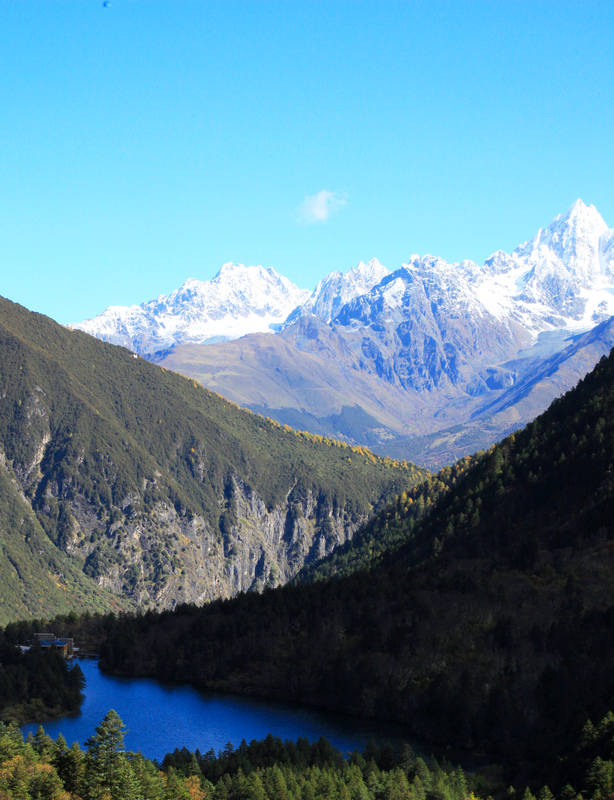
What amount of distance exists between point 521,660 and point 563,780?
171 ft

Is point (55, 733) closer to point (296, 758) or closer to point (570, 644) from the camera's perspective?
point (296, 758)

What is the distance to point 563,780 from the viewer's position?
14788cm

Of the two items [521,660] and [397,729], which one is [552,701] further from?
[397,729]

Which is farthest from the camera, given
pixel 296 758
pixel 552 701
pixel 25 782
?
pixel 552 701

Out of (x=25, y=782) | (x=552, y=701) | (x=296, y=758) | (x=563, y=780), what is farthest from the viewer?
(x=552, y=701)

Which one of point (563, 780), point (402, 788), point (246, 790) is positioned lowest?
point (563, 780)

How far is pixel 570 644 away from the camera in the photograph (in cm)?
19975

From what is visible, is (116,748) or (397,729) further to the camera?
(397,729)

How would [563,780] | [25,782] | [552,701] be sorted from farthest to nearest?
1. [552,701]
2. [563,780]
3. [25,782]

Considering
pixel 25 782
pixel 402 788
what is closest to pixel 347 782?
pixel 402 788

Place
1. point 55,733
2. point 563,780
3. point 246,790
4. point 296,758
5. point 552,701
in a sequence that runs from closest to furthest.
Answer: point 246,790, point 563,780, point 296,758, point 552,701, point 55,733

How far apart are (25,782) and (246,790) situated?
109 feet

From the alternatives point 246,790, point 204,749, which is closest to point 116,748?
point 246,790

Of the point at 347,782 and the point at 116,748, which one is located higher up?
the point at 116,748
